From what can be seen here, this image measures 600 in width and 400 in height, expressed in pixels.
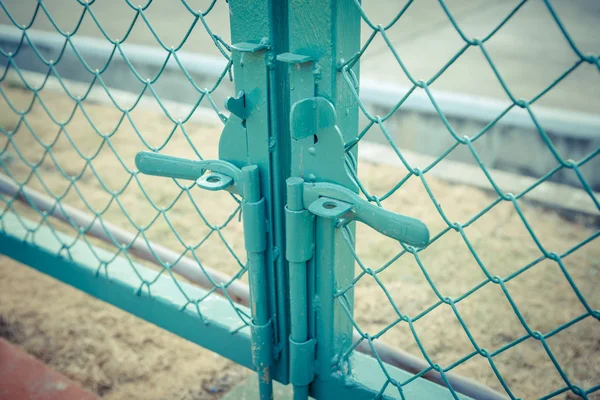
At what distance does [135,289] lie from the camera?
149 centimetres

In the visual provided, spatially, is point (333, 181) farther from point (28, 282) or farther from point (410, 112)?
point (410, 112)

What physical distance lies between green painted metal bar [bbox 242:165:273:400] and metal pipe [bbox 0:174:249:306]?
30 centimetres

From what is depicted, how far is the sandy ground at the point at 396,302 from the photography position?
1.90m

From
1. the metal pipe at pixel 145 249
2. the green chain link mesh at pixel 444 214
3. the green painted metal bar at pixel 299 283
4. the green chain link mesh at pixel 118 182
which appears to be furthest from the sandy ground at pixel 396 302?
the green chain link mesh at pixel 444 214

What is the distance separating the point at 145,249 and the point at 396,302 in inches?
41.6

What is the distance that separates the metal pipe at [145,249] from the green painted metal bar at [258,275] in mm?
299

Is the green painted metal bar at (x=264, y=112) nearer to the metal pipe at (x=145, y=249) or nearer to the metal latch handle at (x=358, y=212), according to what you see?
the metal latch handle at (x=358, y=212)

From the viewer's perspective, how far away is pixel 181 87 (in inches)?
163

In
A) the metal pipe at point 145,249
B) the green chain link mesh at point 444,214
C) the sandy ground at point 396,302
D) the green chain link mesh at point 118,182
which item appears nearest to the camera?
the green chain link mesh at point 444,214

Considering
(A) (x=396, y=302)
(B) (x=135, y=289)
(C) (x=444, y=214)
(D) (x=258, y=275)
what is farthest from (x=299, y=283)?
(A) (x=396, y=302)

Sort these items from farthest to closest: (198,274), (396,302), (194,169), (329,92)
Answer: (396,302)
(198,274)
(194,169)
(329,92)

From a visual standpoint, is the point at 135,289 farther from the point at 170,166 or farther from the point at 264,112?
the point at 264,112

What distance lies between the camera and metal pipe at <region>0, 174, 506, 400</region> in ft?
4.15

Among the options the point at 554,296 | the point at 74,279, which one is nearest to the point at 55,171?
the point at 74,279
